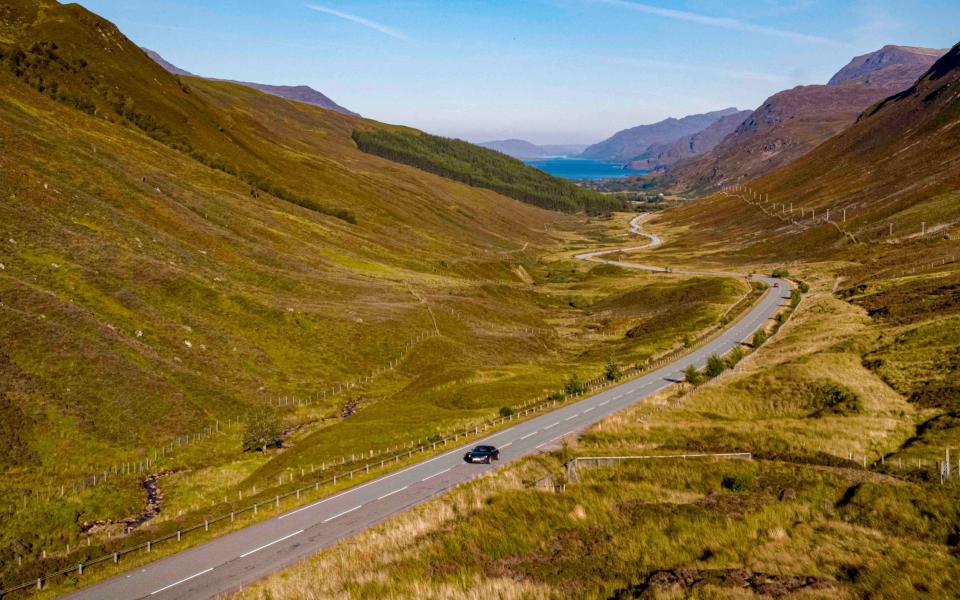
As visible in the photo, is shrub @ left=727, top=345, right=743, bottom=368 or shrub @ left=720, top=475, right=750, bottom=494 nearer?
shrub @ left=720, top=475, right=750, bottom=494

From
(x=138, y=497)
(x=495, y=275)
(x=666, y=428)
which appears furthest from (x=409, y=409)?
(x=495, y=275)

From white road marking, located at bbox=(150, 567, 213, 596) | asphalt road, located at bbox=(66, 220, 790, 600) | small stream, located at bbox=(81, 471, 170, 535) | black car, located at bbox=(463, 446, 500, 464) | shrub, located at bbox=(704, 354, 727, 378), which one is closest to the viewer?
white road marking, located at bbox=(150, 567, 213, 596)

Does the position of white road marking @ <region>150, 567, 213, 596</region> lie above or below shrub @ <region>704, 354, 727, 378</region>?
below

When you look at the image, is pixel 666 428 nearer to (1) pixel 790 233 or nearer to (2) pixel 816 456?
(2) pixel 816 456

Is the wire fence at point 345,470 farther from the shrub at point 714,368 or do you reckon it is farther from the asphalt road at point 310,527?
the shrub at point 714,368

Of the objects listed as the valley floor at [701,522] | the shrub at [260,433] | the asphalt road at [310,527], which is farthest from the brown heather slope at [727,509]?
the shrub at [260,433]

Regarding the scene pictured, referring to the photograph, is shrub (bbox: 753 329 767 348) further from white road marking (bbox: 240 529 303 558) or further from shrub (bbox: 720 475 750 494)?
white road marking (bbox: 240 529 303 558)

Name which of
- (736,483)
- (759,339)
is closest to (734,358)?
(759,339)

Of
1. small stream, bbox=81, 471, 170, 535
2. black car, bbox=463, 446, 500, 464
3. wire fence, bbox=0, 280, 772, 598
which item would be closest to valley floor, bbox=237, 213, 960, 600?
black car, bbox=463, 446, 500, 464
